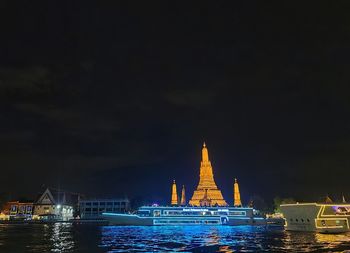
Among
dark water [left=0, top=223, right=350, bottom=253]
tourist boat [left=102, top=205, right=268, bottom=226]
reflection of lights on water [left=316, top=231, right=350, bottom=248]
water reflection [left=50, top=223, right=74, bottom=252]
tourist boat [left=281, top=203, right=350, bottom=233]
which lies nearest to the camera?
dark water [left=0, top=223, right=350, bottom=253]

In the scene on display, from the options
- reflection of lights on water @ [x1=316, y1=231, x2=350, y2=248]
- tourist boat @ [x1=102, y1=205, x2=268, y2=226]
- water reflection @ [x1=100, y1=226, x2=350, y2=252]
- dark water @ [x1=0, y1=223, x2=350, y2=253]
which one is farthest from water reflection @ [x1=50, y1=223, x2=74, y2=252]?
tourist boat @ [x1=102, y1=205, x2=268, y2=226]

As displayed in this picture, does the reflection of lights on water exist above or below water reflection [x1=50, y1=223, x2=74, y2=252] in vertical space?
below

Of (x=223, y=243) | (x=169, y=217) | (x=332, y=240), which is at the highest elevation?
(x=169, y=217)

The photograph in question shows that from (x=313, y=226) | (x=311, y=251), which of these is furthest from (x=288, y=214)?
(x=311, y=251)

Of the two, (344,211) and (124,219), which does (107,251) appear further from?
(124,219)

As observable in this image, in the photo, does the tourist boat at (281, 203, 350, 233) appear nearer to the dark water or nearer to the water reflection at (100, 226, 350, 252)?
the water reflection at (100, 226, 350, 252)

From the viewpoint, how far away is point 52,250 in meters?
65.4

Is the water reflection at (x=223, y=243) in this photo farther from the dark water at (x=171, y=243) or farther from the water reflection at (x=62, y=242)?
the water reflection at (x=62, y=242)

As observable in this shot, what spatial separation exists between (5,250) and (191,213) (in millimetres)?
139342

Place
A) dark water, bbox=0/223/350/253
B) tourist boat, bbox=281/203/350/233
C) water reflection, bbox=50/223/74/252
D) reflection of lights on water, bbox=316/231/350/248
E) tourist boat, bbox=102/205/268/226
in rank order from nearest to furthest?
dark water, bbox=0/223/350/253 → water reflection, bbox=50/223/74/252 → reflection of lights on water, bbox=316/231/350/248 → tourist boat, bbox=281/203/350/233 → tourist boat, bbox=102/205/268/226

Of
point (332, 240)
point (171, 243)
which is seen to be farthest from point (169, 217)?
point (171, 243)

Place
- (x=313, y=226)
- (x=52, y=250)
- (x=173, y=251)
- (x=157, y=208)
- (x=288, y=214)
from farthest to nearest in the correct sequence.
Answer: (x=157, y=208), (x=288, y=214), (x=313, y=226), (x=52, y=250), (x=173, y=251)

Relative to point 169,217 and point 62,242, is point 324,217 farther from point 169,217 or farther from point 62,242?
point 62,242

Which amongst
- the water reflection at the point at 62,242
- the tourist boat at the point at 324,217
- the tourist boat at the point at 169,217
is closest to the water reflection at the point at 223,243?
the water reflection at the point at 62,242
